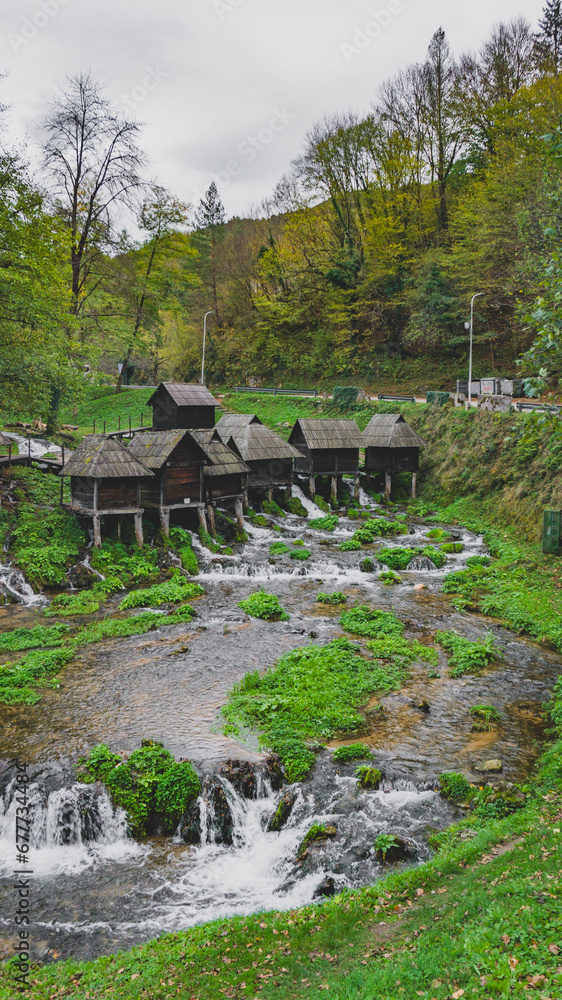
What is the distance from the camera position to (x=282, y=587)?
747 inches

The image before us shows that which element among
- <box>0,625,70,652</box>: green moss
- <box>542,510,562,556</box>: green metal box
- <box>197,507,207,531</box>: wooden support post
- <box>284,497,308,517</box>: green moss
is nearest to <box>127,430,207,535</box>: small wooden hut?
<box>197,507,207,531</box>: wooden support post

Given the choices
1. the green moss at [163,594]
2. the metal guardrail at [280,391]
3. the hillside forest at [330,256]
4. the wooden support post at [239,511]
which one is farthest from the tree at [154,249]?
the green moss at [163,594]

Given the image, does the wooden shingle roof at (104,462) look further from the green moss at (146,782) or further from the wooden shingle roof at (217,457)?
the green moss at (146,782)

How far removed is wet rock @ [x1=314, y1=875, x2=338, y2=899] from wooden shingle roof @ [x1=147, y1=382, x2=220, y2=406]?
78.5 ft

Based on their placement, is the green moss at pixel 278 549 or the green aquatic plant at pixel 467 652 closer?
the green aquatic plant at pixel 467 652

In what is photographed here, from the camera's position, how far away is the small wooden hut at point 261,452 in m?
27.2

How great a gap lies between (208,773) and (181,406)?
21748mm

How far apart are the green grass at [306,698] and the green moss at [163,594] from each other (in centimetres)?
534

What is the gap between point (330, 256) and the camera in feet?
154

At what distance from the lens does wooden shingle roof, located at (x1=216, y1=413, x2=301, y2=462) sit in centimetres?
2708

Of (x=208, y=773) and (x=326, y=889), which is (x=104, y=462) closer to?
(x=208, y=773)

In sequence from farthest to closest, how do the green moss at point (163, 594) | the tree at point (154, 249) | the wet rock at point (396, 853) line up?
the tree at point (154, 249) < the green moss at point (163, 594) < the wet rock at point (396, 853)

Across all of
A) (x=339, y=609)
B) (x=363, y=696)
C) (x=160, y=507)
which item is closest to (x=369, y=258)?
(x=160, y=507)

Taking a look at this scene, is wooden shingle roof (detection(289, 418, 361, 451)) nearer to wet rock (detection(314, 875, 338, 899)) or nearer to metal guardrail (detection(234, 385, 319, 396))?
metal guardrail (detection(234, 385, 319, 396))
